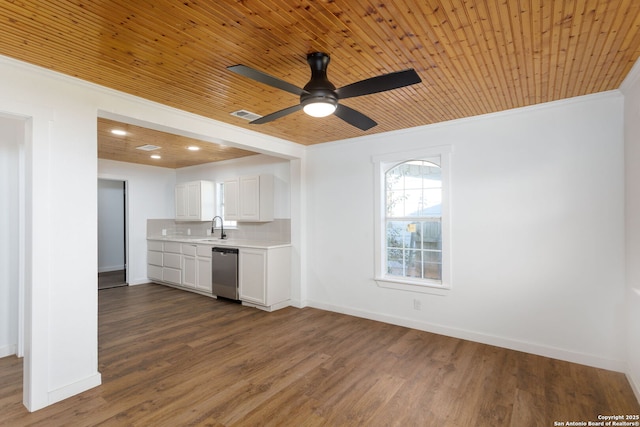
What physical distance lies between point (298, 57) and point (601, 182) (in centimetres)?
293

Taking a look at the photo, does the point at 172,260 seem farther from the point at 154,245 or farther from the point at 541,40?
the point at 541,40

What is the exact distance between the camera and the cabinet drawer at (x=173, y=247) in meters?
6.12

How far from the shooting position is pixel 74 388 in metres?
2.57

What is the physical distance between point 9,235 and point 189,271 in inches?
113

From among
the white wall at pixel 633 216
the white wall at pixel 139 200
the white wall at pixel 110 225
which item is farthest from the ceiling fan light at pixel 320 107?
Answer: the white wall at pixel 110 225

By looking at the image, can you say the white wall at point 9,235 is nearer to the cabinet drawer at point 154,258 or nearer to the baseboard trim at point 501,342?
the cabinet drawer at point 154,258

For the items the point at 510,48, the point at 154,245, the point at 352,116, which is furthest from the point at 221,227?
the point at 510,48

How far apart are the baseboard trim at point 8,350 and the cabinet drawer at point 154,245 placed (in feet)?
10.6

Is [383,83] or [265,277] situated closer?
[383,83]

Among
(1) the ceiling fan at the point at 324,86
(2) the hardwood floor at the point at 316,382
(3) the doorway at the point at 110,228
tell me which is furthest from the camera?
(3) the doorway at the point at 110,228

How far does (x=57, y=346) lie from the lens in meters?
2.49

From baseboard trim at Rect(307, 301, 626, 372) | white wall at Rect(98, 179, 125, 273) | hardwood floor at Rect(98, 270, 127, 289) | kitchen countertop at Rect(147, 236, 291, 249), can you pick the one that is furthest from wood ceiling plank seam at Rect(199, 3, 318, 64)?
white wall at Rect(98, 179, 125, 273)

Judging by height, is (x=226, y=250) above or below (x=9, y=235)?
below

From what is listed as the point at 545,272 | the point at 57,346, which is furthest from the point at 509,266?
the point at 57,346
